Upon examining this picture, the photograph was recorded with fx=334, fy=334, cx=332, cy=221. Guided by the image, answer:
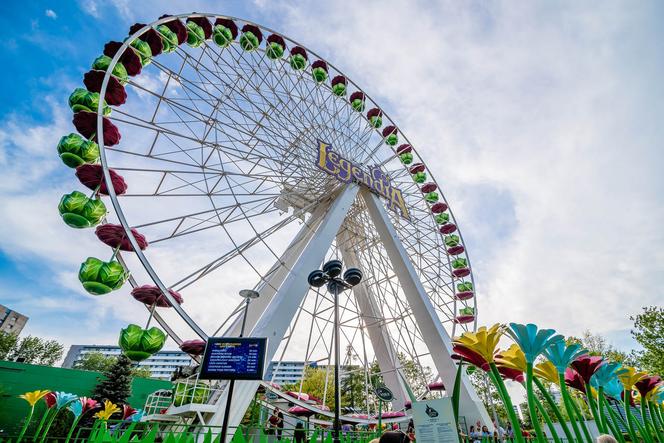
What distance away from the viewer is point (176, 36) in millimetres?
10750

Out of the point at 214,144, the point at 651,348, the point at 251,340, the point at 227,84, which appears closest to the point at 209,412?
the point at 251,340

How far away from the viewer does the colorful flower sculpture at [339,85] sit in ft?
52.4

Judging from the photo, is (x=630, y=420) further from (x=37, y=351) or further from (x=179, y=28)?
(x=37, y=351)

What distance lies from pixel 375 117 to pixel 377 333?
10.7 meters

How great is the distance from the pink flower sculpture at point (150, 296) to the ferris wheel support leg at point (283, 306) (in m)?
2.38

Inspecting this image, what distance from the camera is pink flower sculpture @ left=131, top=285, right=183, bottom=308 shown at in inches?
283

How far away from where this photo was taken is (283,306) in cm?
888

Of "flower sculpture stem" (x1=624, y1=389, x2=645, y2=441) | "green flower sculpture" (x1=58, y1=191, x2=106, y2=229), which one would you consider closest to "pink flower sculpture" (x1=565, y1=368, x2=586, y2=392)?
"flower sculpture stem" (x1=624, y1=389, x2=645, y2=441)

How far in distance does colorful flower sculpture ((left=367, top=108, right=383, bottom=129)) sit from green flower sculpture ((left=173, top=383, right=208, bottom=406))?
46.2 ft

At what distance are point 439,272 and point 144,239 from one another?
1286cm

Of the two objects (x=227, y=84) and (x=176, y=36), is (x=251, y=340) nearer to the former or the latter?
(x=227, y=84)

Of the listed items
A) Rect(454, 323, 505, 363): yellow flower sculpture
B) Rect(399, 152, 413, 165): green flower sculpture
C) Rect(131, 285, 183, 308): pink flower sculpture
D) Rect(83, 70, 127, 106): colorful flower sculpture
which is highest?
Rect(399, 152, 413, 165): green flower sculpture

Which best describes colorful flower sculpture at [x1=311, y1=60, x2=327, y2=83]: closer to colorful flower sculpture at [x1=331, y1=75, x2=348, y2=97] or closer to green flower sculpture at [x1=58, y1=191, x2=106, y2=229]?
colorful flower sculpture at [x1=331, y1=75, x2=348, y2=97]

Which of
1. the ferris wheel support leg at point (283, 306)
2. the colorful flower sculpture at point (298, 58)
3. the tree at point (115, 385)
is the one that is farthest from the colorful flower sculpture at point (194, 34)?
the tree at point (115, 385)
